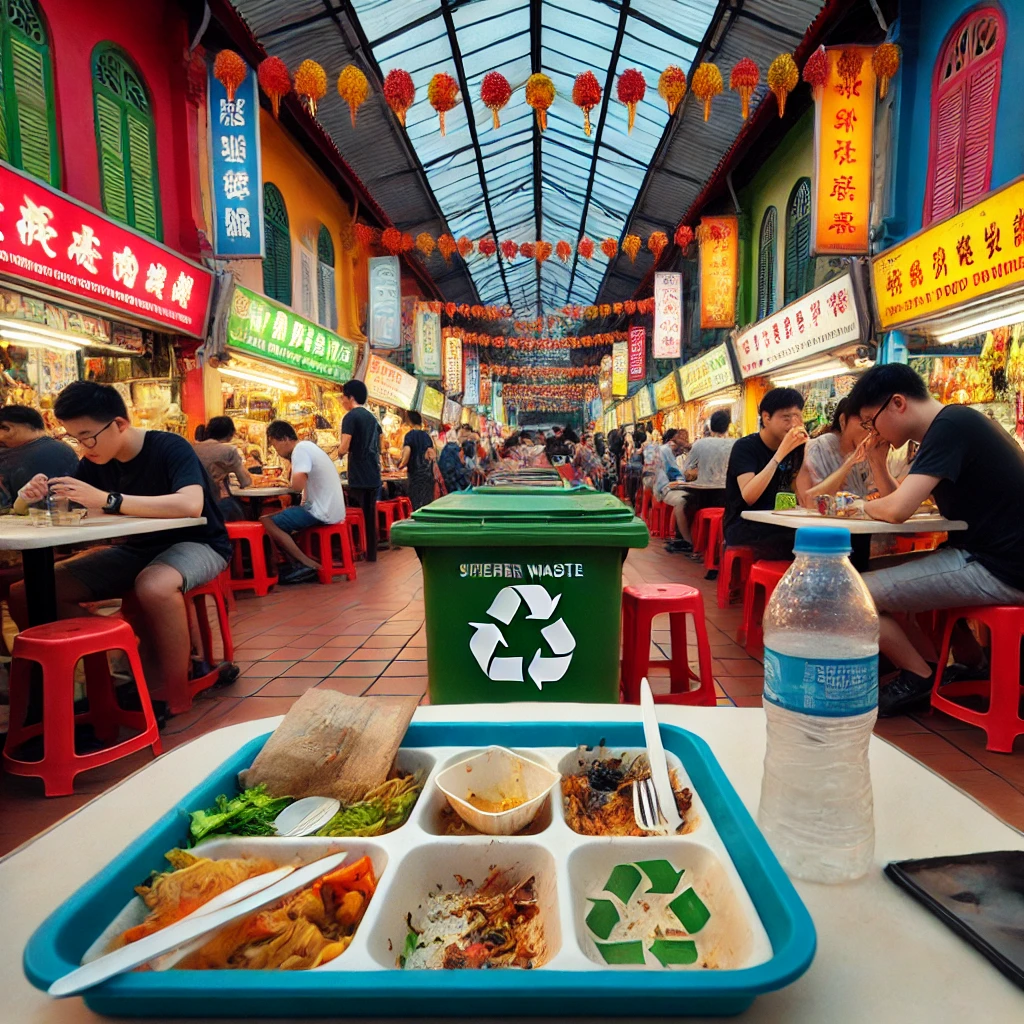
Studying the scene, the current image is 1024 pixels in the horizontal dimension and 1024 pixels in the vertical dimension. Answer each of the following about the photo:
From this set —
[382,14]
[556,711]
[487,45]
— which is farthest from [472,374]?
[556,711]

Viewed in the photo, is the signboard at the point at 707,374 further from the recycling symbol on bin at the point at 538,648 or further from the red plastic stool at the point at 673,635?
the recycling symbol on bin at the point at 538,648

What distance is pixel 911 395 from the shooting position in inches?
112

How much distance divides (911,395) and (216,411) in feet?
22.9

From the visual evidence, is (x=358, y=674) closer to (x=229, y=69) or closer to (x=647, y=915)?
(x=647, y=915)

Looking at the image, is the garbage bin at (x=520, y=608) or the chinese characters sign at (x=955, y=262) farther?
the chinese characters sign at (x=955, y=262)

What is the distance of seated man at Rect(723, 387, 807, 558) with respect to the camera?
3.90m

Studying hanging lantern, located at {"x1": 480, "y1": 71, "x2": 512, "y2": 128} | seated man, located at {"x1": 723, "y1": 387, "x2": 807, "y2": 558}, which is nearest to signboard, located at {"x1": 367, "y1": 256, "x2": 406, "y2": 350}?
hanging lantern, located at {"x1": 480, "y1": 71, "x2": 512, "y2": 128}

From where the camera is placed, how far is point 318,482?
19.6 ft

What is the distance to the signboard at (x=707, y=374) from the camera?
10.4 meters

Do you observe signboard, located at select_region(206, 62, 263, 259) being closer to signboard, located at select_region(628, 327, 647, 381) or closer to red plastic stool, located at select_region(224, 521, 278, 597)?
red plastic stool, located at select_region(224, 521, 278, 597)

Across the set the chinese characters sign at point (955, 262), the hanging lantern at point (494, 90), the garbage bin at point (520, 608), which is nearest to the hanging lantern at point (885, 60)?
→ the chinese characters sign at point (955, 262)

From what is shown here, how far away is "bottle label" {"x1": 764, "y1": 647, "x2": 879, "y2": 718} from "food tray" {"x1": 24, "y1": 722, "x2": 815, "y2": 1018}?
0.59ft

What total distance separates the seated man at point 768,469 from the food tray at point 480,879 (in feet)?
10.5

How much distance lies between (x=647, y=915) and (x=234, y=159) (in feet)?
24.7
